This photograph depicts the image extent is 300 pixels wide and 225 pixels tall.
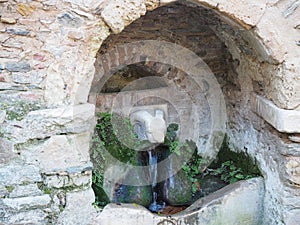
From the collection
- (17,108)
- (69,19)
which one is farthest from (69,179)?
(69,19)

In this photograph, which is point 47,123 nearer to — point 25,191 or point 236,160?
point 25,191

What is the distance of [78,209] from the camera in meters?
2.78

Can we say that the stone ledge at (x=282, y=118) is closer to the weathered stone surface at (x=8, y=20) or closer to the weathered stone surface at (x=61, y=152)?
the weathered stone surface at (x=61, y=152)

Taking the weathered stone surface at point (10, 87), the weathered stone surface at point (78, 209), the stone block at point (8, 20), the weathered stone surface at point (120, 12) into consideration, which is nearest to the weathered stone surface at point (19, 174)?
the weathered stone surface at point (78, 209)

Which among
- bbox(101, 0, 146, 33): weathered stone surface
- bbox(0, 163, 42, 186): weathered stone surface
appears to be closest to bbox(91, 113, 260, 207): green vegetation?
bbox(0, 163, 42, 186): weathered stone surface

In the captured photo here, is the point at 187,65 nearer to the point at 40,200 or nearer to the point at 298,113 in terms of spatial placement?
the point at 298,113

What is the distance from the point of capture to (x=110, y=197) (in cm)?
352

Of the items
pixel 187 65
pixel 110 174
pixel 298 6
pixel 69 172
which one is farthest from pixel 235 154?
pixel 69 172

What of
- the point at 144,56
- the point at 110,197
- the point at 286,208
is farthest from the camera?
the point at 144,56

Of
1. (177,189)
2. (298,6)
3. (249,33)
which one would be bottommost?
(177,189)

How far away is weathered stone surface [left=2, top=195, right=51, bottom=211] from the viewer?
2568 mm

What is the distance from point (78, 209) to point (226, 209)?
1305mm

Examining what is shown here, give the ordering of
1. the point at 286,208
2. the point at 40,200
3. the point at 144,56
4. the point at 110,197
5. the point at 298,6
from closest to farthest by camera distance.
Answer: the point at 40,200, the point at 298,6, the point at 286,208, the point at 110,197, the point at 144,56

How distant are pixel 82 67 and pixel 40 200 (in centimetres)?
92
